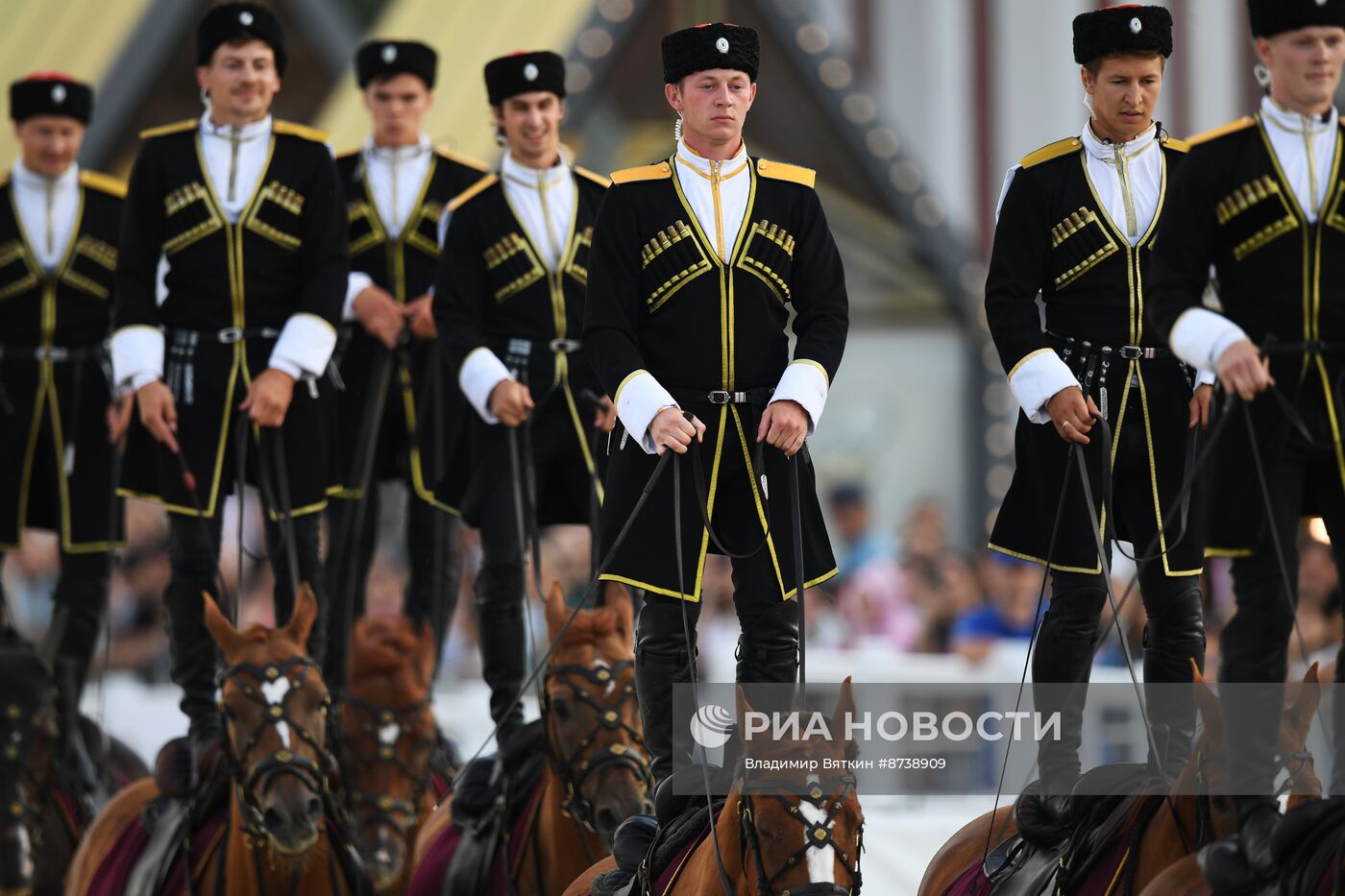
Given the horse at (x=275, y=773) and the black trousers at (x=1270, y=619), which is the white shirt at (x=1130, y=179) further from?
the horse at (x=275, y=773)

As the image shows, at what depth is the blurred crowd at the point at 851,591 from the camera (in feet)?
27.5

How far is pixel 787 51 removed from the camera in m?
12.6

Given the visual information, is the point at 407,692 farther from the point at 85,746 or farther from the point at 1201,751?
the point at 1201,751

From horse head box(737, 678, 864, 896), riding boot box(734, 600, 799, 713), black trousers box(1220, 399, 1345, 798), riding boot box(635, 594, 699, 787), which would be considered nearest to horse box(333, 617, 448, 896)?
riding boot box(635, 594, 699, 787)

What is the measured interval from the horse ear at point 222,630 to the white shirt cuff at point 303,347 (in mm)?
791

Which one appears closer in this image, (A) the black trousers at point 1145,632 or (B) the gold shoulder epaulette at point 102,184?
(A) the black trousers at point 1145,632

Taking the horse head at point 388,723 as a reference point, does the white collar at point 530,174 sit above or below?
above

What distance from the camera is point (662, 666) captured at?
4.96 m

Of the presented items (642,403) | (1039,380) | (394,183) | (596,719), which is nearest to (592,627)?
(596,719)

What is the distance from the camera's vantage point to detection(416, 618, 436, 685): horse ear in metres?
7.35

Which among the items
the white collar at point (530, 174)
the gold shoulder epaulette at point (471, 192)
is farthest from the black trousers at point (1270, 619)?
the gold shoulder epaulette at point (471, 192)

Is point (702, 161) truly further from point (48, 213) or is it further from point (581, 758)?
point (48, 213)

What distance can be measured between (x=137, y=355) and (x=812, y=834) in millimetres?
2828

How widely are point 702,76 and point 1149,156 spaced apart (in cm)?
102
